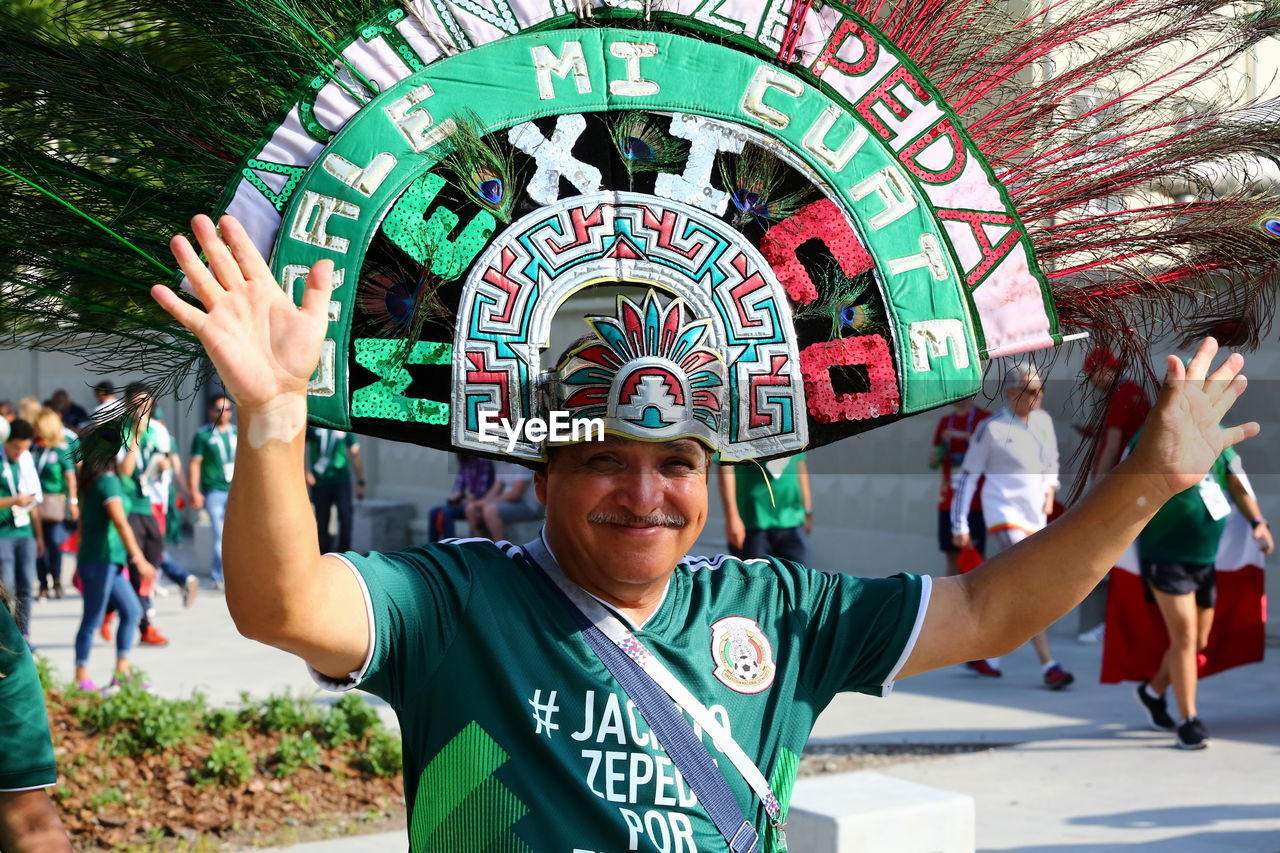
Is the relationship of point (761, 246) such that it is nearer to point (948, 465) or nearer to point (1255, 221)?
point (1255, 221)

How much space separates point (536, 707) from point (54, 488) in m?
10.2

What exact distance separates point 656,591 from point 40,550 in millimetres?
11750

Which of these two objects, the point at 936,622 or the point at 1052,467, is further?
the point at 1052,467

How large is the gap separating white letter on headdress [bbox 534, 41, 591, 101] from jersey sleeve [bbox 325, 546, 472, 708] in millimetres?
831

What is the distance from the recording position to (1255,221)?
2.80 metres

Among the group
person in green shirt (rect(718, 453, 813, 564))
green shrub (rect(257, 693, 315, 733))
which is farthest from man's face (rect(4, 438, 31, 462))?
person in green shirt (rect(718, 453, 813, 564))

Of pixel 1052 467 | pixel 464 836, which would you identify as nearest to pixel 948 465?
pixel 1052 467

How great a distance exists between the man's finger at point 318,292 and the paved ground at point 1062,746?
3.91 metres

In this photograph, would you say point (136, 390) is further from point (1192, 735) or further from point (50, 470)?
point (50, 470)

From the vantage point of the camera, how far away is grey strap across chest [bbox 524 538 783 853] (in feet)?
7.77

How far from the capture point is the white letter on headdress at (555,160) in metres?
2.47

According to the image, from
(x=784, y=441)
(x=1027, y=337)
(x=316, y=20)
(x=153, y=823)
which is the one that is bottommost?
(x=153, y=823)

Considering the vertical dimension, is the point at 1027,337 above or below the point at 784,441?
above

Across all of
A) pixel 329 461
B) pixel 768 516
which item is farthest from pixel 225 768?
pixel 329 461
